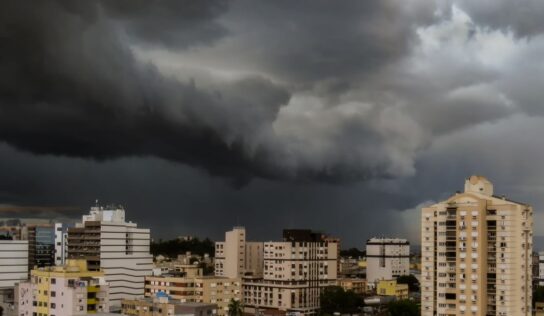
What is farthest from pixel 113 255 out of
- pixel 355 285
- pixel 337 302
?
pixel 355 285

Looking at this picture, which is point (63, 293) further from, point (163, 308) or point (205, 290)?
point (205, 290)

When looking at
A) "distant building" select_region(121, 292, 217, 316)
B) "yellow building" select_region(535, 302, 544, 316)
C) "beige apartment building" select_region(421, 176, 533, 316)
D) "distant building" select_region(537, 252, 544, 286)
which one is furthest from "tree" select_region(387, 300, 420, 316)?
"distant building" select_region(537, 252, 544, 286)

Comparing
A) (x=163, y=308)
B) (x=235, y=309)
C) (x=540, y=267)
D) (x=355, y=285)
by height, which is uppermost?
(x=540, y=267)

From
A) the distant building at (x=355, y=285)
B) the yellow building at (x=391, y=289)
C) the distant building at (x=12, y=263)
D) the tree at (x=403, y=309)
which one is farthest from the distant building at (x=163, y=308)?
the yellow building at (x=391, y=289)

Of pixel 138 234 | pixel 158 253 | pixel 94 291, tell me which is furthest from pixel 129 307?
pixel 158 253

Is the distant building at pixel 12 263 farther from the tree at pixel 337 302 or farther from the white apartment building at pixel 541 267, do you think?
the white apartment building at pixel 541 267

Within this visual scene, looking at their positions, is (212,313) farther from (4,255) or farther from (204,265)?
(204,265)

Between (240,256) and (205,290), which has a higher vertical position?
(240,256)

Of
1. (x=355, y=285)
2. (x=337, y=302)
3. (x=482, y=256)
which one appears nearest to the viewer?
(x=482, y=256)
